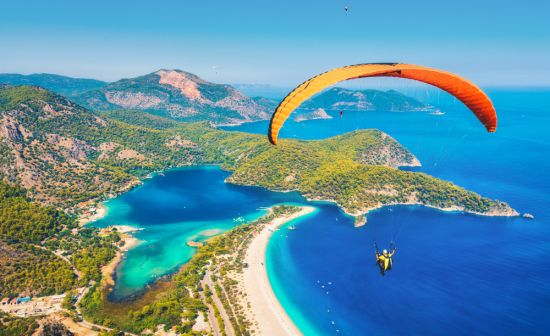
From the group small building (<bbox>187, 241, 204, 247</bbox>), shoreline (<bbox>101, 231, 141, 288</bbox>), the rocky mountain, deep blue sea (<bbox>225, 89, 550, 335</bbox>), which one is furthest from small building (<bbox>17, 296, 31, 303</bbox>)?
the rocky mountain

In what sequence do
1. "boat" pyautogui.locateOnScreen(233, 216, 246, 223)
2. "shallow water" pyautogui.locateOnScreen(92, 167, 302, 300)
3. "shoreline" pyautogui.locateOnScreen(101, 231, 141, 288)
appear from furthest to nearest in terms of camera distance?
"boat" pyautogui.locateOnScreen(233, 216, 246, 223) < "shallow water" pyautogui.locateOnScreen(92, 167, 302, 300) < "shoreline" pyautogui.locateOnScreen(101, 231, 141, 288)

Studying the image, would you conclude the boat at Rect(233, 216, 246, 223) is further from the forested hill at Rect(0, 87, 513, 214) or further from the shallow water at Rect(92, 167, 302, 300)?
the forested hill at Rect(0, 87, 513, 214)

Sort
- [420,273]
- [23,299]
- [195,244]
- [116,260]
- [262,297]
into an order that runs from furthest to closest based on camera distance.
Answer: [195,244] → [116,260] → [420,273] → [262,297] → [23,299]

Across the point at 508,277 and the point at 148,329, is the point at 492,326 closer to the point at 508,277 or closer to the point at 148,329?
the point at 508,277

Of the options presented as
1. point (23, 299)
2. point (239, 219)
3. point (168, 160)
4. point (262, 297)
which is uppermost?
point (168, 160)

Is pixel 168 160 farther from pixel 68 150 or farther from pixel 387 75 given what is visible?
pixel 387 75

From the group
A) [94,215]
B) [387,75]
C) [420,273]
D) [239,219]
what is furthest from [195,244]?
[387,75]

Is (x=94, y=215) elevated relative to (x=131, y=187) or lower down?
lower down
